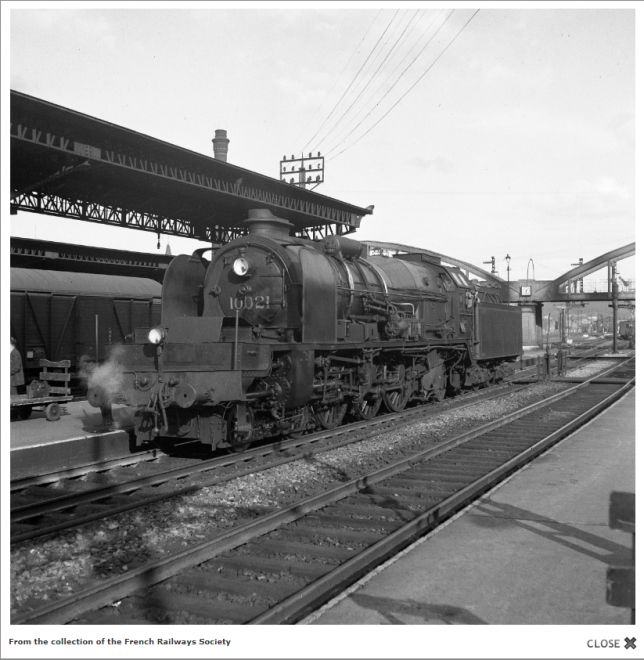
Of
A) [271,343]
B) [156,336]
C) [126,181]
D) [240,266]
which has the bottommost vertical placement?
[271,343]

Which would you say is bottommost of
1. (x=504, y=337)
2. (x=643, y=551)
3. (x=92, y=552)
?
(x=92, y=552)

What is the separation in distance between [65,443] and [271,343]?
10.8 feet

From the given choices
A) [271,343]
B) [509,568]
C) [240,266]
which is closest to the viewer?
[509,568]

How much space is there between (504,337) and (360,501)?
14503mm

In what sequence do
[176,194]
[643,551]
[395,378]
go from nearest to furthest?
[643,551]
[395,378]
[176,194]

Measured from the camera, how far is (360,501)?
725 centimetres

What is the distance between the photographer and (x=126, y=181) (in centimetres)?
1853

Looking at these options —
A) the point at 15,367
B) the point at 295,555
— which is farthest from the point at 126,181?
the point at 295,555

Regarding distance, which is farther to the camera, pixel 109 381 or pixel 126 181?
pixel 126 181

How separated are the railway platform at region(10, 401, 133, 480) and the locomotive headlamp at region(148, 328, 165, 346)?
1.84 m

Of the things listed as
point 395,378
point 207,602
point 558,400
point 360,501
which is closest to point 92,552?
point 207,602

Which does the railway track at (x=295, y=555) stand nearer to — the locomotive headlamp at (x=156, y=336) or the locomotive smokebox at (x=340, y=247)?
the locomotive headlamp at (x=156, y=336)

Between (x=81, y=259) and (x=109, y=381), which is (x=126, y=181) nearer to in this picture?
(x=81, y=259)

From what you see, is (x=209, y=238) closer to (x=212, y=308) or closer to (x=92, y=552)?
(x=212, y=308)
